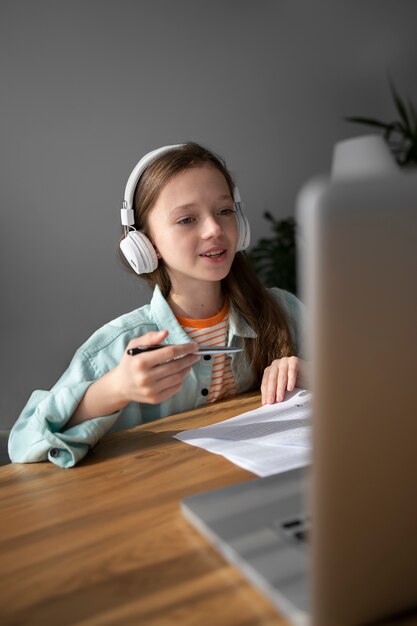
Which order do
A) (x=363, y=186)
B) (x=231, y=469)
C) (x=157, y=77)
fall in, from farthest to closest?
1. (x=157, y=77)
2. (x=231, y=469)
3. (x=363, y=186)

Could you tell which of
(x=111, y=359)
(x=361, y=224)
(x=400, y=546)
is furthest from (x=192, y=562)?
(x=111, y=359)

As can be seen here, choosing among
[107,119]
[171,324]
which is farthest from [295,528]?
[107,119]

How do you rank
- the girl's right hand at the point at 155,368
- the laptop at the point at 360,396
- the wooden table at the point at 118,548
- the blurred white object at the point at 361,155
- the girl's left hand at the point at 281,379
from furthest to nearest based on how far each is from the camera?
the girl's left hand at the point at 281,379
the girl's right hand at the point at 155,368
the blurred white object at the point at 361,155
the wooden table at the point at 118,548
the laptop at the point at 360,396

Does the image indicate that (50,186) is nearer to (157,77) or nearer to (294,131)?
(157,77)

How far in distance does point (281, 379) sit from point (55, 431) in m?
0.43

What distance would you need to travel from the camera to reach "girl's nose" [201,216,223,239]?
140 cm

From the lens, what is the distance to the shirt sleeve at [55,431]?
0.96m

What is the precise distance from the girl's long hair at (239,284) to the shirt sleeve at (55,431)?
52 cm

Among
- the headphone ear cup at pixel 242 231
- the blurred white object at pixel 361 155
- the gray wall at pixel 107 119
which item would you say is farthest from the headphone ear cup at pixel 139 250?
the gray wall at pixel 107 119

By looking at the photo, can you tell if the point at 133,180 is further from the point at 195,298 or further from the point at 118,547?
the point at 118,547

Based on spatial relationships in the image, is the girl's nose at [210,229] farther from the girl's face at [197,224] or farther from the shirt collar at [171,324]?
the shirt collar at [171,324]

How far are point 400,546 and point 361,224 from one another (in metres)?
0.23

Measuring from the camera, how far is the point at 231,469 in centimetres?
82

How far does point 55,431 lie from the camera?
1.03 meters
